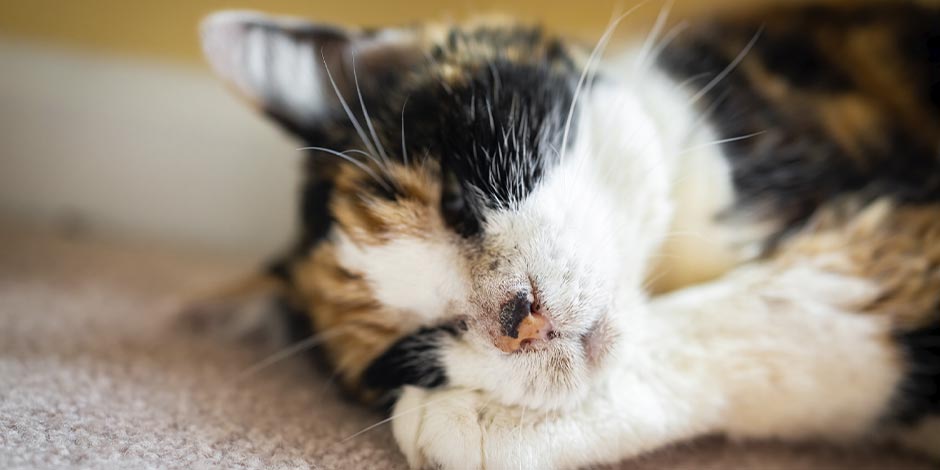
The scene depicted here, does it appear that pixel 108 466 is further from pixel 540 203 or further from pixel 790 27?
pixel 790 27

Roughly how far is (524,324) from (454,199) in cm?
17

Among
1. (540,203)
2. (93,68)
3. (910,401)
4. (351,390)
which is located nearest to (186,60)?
(93,68)

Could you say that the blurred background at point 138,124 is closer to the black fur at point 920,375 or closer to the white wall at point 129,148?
the white wall at point 129,148

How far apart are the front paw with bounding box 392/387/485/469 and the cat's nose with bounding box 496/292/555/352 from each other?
10 centimetres

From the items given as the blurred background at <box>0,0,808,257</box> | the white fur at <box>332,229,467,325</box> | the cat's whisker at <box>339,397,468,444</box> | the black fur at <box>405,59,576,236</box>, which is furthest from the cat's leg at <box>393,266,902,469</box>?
the blurred background at <box>0,0,808,257</box>

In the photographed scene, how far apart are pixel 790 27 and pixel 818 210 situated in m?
0.39

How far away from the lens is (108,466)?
0.65m

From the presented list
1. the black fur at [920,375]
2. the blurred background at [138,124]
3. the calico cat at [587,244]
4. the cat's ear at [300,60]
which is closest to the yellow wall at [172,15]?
the blurred background at [138,124]

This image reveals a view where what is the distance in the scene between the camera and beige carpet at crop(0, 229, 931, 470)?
0.70 m

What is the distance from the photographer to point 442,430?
2.43 ft

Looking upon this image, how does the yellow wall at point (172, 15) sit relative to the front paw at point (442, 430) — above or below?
above

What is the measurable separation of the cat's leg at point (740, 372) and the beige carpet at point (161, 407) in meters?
0.05

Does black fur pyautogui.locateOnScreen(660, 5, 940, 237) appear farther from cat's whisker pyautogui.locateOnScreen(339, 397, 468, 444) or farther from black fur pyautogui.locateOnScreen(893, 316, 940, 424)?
cat's whisker pyautogui.locateOnScreen(339, 397, 468, 444)

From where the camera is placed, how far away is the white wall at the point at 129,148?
162cm
